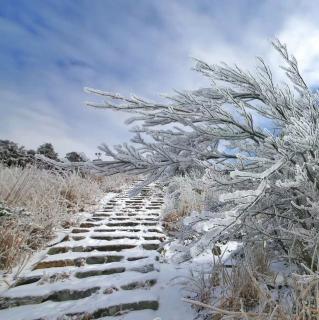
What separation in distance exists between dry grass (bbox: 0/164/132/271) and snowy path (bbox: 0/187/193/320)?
0.89 ft

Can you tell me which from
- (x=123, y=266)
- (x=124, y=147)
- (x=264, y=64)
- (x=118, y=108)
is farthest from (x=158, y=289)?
(x=264, y=64)

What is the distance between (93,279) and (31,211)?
6.28 feet

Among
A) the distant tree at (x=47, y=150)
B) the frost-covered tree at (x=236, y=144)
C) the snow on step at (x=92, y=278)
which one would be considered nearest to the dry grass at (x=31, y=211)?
the snow on step at (x=92, y=278)

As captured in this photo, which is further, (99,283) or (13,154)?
(13,154)

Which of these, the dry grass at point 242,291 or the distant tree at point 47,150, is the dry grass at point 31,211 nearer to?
the dry grass at point 242,291

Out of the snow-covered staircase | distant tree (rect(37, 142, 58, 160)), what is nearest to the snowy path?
the snow-covered staircase

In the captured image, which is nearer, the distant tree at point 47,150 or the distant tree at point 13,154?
the distant tree at point 13,154

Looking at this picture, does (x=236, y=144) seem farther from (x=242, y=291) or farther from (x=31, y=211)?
(x=31, y=211)

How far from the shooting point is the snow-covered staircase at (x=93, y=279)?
8.20ft

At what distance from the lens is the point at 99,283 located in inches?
116

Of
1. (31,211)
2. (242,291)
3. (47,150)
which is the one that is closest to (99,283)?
(242,291)

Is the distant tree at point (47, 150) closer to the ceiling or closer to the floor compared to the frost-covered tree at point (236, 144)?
closer to the ceiling

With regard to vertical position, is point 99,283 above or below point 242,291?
below

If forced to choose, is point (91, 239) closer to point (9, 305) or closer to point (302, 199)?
point (9, 305)
